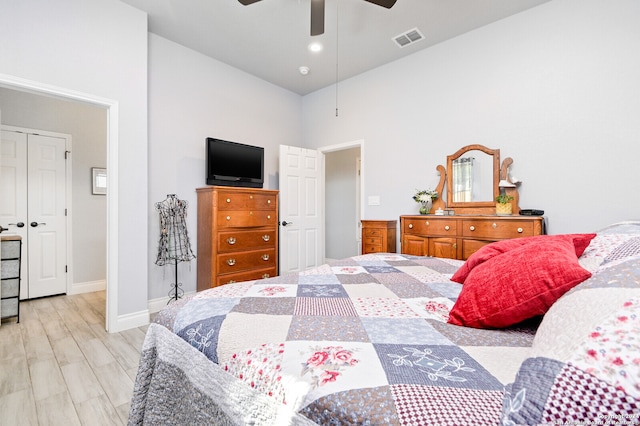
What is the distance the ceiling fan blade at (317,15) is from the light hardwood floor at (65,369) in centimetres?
309

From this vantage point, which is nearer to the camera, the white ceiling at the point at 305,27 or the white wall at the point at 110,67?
the white wall at the point at 110,67

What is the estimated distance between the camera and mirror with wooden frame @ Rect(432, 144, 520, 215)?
10.0 feet

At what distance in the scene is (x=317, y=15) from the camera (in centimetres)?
248

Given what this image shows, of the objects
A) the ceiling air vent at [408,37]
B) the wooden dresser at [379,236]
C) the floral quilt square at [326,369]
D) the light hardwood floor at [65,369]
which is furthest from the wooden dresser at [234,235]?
the floral quilt square at [326,369]

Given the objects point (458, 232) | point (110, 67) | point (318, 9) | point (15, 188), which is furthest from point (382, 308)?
point (15, 188)

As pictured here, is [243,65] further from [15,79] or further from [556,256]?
[556,256]

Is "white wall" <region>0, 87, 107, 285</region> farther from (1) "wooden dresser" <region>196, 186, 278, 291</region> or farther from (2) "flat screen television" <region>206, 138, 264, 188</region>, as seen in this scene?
(2) "flat screen television" <region>206, 138, 264, 188</region>

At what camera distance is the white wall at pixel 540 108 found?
8.11 feet

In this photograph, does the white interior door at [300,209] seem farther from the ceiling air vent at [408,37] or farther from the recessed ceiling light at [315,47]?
the ceiling air vent at [408,37]

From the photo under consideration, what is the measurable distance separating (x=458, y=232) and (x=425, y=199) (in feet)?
2.10

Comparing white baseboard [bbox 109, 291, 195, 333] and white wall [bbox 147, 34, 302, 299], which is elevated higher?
white wall [bbox 147, 34, 302, 299]

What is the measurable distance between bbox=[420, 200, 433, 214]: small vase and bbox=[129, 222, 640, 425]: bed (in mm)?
2039

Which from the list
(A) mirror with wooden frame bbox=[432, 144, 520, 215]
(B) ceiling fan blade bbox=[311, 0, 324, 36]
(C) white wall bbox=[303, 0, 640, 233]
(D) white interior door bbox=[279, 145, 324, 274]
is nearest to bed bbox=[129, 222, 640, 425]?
(C) white wall bbox=[303, 0, 640, 233]

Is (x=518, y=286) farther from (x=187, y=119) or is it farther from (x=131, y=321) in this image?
(x=187, y=119)
